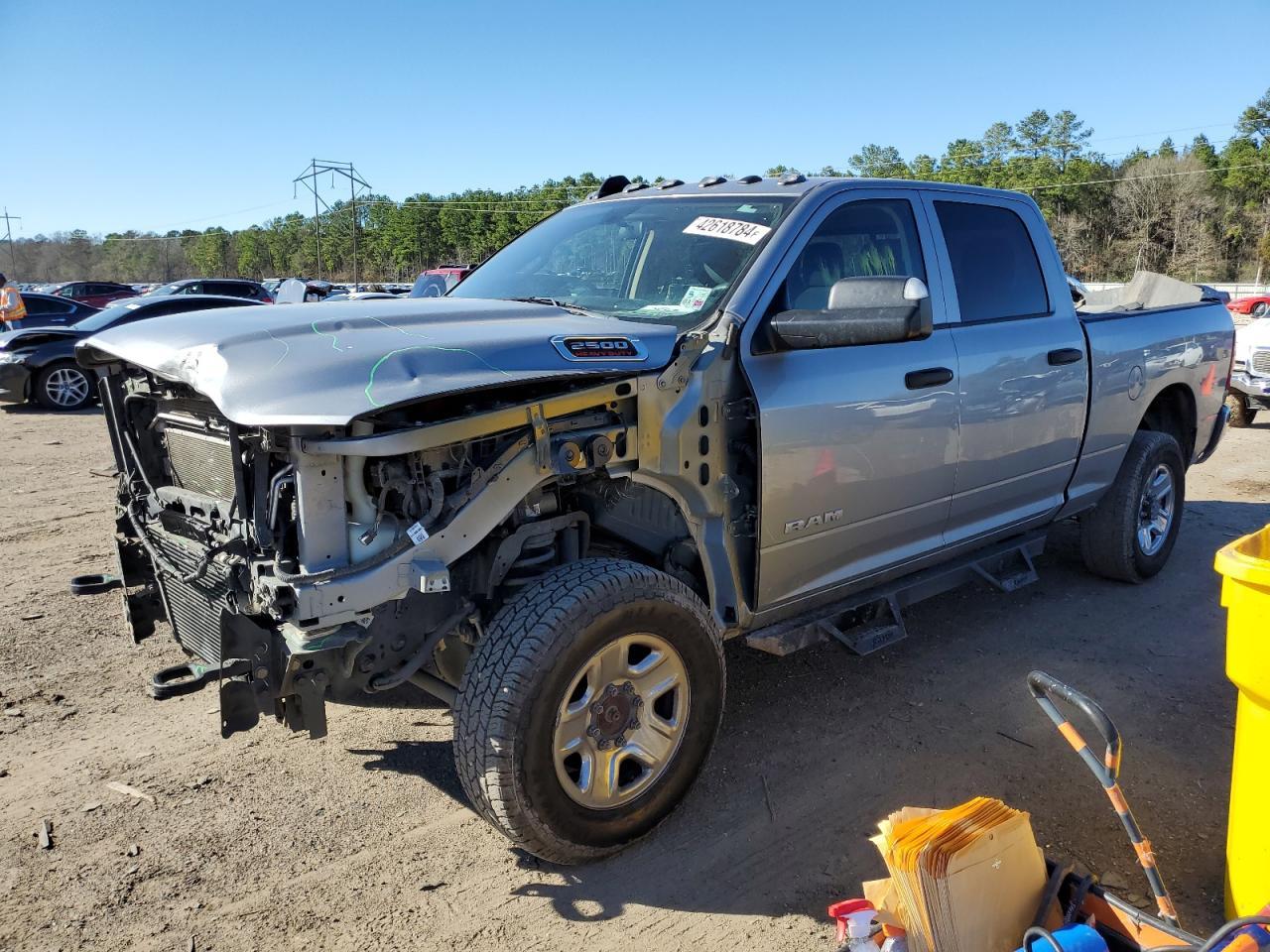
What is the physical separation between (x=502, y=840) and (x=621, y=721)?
23.6 inches

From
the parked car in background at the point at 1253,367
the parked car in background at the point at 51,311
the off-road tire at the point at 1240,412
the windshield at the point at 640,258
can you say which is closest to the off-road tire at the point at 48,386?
the parked car in background at the point at 51,311

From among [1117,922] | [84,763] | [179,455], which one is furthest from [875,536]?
[84,763]

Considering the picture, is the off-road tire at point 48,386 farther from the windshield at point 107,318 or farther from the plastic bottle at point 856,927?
the plastic bottle at point 856,927

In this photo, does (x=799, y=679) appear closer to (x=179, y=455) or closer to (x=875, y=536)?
(x=875, y=536)

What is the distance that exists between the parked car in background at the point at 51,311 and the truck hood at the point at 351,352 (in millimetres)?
13681

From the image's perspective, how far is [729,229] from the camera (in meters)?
3.47

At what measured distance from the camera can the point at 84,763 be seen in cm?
335

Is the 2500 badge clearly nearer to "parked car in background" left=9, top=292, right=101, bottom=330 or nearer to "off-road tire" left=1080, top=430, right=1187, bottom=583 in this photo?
"off-road tire" left=1080, top=430, right=1187, bottom=583

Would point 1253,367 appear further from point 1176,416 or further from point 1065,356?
point 1065,356

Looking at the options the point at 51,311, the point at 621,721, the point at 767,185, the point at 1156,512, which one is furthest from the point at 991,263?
the point at 51,311

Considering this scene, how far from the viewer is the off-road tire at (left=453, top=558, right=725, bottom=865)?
2531 mm

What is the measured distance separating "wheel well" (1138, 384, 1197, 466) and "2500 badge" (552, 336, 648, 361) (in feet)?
13.0

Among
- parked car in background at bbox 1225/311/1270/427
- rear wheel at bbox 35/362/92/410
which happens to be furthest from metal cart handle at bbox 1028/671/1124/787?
rear wheel at bbox 35/362/92/410

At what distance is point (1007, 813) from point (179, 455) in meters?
2.70
